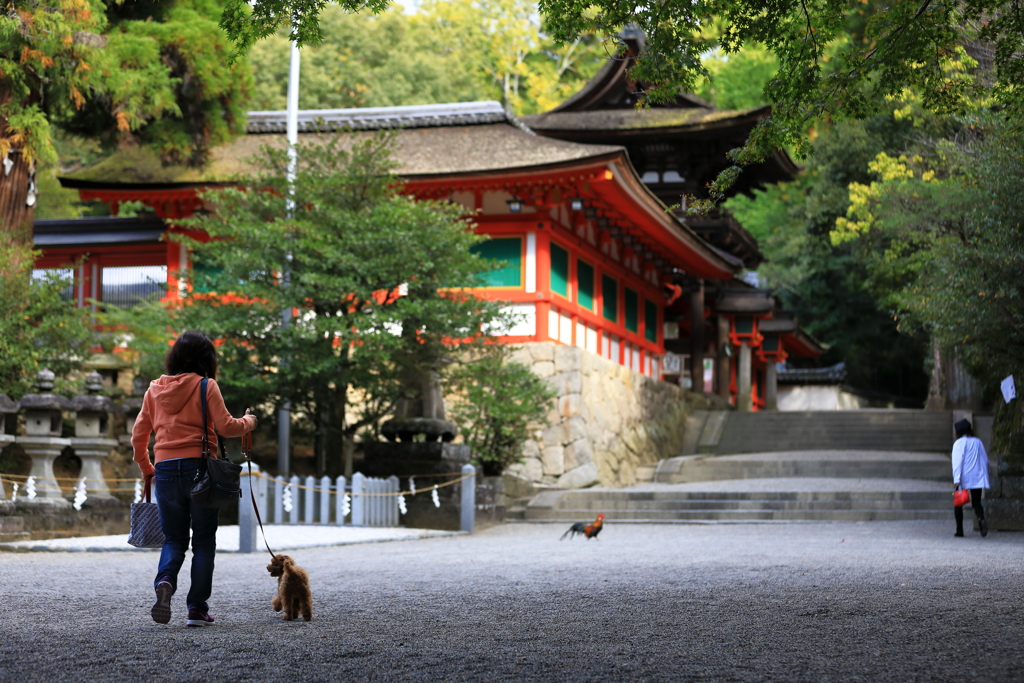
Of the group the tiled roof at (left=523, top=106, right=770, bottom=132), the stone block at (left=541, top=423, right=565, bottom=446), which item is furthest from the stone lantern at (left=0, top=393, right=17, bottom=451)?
the tiled roof at (left=523, top=106, right=770, bottom=132)

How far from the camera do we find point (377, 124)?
72.7 ft

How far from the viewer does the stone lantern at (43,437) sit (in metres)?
12.4

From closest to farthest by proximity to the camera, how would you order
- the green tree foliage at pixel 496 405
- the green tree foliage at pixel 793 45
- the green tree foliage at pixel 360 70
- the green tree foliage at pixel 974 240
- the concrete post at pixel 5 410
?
1. the green tree foliage at pixel 793 45
2. the concrete post at pixel 5 410
3. the green tree foliage at pixel 974 240
4. the green tree foliage at pixel 496 405
5. the green tree foliage at pixel 360 70

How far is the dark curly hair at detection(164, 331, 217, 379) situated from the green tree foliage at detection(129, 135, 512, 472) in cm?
837

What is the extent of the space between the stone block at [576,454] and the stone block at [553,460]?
0.33ft

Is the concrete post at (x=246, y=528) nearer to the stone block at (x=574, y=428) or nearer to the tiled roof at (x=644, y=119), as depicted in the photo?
the stone block at (x=574, y=428)

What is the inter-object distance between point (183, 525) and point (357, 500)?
851 centimetres

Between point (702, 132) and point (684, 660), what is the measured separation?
70.3 feet

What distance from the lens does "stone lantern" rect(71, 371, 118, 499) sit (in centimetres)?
1305

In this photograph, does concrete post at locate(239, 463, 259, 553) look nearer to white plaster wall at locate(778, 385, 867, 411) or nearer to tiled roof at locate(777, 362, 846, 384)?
white plaster wall at locate(778, 385, 867, 411)

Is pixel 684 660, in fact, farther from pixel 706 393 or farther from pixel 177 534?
pixel 706 393

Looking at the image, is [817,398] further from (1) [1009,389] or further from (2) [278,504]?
(2) [278,504]

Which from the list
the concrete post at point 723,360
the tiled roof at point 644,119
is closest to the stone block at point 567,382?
the tiled roof at point 644,119

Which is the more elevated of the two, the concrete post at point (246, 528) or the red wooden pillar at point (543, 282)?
the red wooden pillar at point (543, 282)
